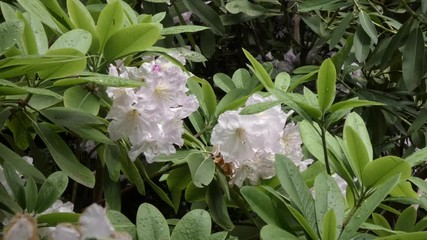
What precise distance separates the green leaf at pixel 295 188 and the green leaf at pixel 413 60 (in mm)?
1039

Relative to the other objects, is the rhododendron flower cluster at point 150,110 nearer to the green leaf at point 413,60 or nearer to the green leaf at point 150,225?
the green leaf at point 150,225

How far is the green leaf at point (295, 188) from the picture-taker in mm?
837

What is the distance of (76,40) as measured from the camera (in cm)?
91

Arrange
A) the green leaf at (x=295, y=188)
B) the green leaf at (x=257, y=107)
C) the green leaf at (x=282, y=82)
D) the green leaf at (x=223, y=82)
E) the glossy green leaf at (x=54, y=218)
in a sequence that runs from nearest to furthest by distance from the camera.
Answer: the glossy green leaf at (x=54, y=218)
the green leaf at (x=295, y=188)
the green leaf at (x=257, y=107)
the green leaf at (x=282, y=82)
the green leaf at (x=223, y=82)

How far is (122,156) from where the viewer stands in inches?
39.3

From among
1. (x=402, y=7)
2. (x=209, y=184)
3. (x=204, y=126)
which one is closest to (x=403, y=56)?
(x=402, y=7)

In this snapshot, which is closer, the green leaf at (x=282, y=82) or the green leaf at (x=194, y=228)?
the green leaf at (x=194, y=228)

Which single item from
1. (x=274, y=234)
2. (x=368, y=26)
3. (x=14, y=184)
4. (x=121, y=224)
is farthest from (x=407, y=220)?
(x=368, y=26)

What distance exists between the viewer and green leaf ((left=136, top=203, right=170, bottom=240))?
756 mm

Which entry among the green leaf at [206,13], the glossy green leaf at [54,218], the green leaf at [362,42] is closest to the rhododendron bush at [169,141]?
the glossy green leaf at [54,218]

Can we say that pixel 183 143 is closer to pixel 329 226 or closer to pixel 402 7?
pixel 329 226

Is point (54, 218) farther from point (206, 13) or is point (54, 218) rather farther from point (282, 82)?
point (206, 13)

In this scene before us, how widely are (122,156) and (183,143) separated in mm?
95

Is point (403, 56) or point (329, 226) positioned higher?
point (329, 226)
